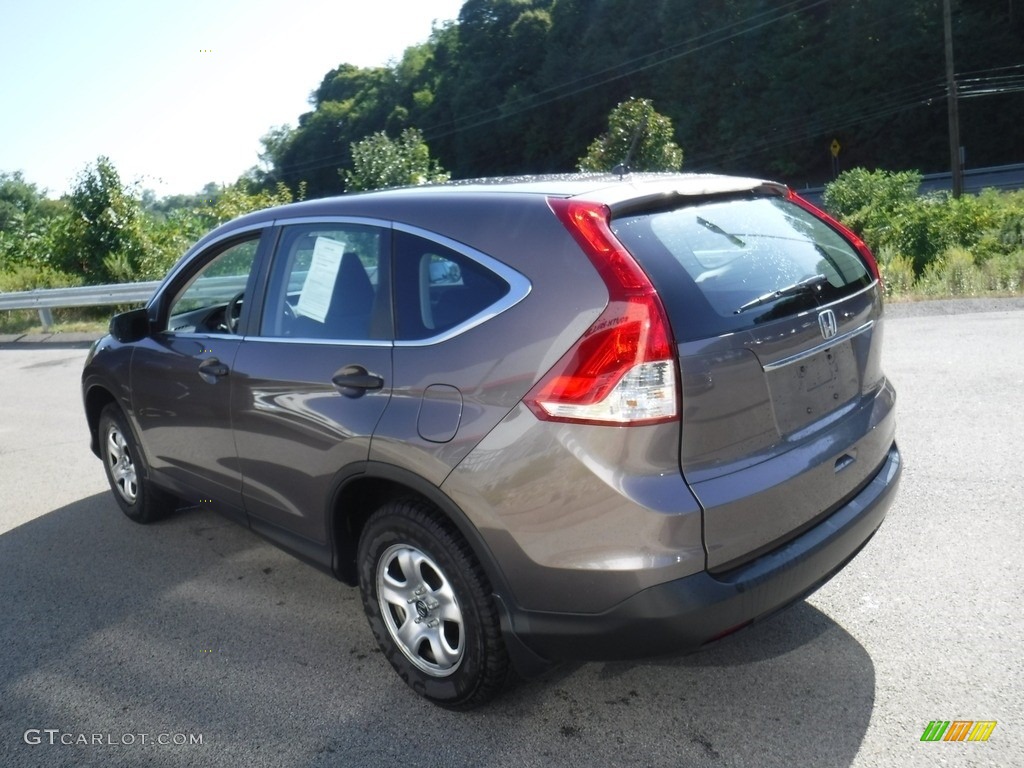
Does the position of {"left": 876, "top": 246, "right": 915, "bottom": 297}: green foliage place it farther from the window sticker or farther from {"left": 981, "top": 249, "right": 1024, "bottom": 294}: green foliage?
the window sticker

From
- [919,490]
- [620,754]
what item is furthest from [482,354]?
[919,490]

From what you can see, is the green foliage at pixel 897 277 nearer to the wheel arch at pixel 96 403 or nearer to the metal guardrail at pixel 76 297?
the metal guardrail at pixel 76 297

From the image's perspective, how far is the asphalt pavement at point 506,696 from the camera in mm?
3012

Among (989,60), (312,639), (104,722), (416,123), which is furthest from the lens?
(416,123)

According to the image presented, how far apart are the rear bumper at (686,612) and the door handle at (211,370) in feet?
6.12

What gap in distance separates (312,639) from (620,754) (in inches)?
60.1

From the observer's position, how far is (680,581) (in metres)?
2.69

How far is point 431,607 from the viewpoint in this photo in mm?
3244

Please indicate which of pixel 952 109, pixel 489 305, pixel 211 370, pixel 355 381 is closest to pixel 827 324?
pixel 489 305

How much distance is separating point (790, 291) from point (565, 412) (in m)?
0.93

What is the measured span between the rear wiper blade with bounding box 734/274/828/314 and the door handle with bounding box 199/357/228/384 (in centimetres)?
230

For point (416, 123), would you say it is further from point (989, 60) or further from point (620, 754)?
point (620, 754)

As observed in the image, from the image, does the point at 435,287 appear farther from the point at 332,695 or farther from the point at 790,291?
the point at 332,695

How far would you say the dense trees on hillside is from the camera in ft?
170
